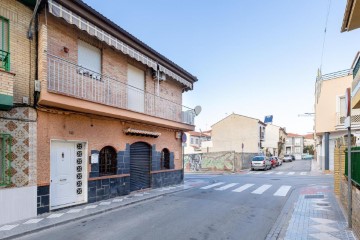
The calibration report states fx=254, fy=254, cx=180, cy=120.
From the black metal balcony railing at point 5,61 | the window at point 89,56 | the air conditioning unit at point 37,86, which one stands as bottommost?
the air conditioning unit at point 37,86

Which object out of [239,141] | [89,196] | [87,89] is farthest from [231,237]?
[239,141]

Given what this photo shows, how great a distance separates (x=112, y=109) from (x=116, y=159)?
99.9 inches

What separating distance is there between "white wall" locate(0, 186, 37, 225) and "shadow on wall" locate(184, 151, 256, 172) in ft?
77.0

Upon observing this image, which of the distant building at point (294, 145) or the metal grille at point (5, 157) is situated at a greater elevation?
the metal grille at point (5, 157)

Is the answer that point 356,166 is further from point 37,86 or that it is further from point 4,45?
point 4,45

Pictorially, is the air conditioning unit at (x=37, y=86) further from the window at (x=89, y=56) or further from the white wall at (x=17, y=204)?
the white wall at (x=17, y=204)

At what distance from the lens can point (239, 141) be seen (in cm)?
4294

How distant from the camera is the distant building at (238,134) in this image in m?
41.8

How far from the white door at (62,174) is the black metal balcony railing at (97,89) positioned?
6.54ft

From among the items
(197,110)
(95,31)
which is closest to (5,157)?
(95,31)

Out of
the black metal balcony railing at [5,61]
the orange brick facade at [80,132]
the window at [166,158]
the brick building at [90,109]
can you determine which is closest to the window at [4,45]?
the black metal balcony railing at [5,61]

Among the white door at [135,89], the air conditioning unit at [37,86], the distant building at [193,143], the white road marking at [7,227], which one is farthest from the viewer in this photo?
the distant building at [193,143]

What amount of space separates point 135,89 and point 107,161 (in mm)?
3779

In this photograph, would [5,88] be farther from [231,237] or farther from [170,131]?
[170,131]
